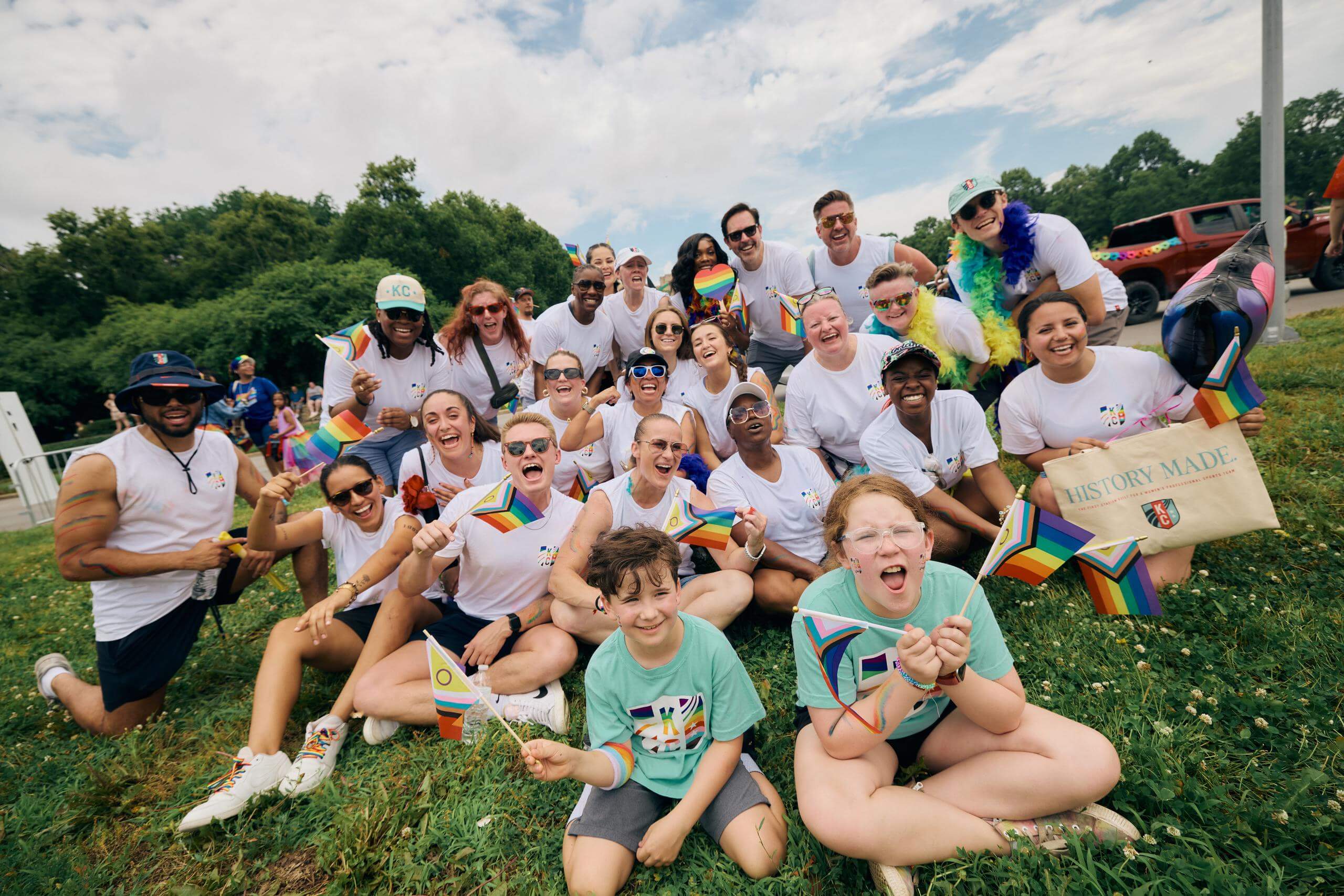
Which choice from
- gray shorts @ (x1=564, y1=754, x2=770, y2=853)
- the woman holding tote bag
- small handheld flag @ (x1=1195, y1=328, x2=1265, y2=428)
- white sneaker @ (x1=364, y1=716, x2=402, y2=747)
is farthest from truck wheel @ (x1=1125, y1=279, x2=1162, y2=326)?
white sneaker @ (x1=364, y1=716, x2=402, y2=747)

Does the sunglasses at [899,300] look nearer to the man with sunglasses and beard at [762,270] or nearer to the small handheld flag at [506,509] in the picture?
the man with sunglasses and beard at [762,270]

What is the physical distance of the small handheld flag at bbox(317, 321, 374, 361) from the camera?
4.88 m

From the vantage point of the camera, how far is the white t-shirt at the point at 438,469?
4.17m

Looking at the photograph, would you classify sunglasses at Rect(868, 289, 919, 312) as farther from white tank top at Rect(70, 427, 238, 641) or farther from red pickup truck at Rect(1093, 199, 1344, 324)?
red pickup truck at Rect(1093, 199, 1344, 324)

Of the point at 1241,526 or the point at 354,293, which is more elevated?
the point at 354,293

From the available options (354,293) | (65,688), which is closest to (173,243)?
(354,293)

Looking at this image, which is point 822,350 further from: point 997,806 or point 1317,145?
point 1317,145

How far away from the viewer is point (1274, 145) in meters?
7.89

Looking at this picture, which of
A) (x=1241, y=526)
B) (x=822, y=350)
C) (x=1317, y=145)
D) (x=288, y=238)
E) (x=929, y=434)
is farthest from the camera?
(x=1317, y=145)

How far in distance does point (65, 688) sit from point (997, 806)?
17.8 feet

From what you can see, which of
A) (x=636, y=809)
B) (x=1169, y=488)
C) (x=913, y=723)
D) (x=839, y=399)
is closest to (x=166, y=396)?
(x=636, y=809)

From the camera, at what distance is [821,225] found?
17.3 ft

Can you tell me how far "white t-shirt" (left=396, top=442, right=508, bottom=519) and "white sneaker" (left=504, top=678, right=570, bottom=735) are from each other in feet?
4.89

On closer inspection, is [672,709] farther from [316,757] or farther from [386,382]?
[386,382]
